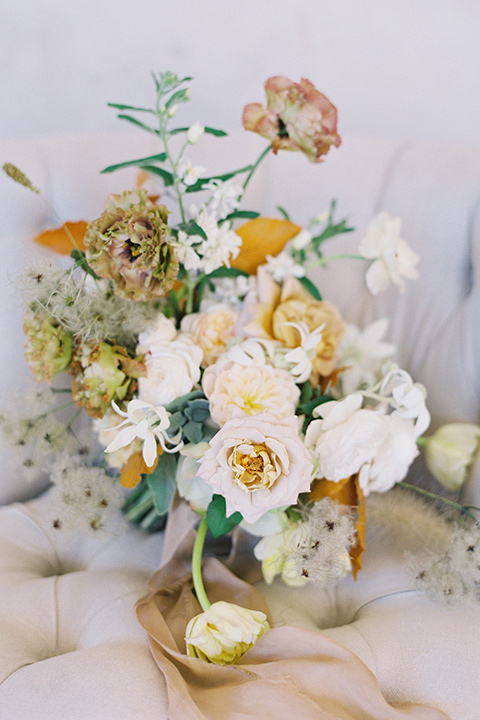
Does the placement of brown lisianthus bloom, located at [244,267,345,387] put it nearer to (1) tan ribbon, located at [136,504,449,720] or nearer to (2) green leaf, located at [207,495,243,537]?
(2) green leaf, located at [207,495,243,537]

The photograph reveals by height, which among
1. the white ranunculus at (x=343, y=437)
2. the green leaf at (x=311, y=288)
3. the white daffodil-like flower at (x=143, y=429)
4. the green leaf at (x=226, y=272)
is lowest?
the white ranunculus at (x=343, y=437)

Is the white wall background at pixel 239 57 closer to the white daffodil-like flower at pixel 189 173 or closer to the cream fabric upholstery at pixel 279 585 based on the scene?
the cream fabric upholstery at pixel 279 585

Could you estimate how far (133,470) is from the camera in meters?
0.61

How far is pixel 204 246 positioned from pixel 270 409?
199 mm

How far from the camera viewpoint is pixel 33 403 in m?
0.70

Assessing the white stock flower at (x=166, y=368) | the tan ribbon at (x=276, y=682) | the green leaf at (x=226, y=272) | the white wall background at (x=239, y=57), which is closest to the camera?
the tan ribbon at (x=276, y=682)

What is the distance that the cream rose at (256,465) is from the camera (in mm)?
517

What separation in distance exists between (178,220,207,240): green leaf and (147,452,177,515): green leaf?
0.26m

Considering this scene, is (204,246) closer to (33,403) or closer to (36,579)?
(33,403)

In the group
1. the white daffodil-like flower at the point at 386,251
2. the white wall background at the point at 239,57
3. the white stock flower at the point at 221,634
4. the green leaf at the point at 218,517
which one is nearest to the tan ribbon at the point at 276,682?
the white stock flower at the point at 221,634

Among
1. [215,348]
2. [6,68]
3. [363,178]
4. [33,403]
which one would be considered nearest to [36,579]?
[33,403]

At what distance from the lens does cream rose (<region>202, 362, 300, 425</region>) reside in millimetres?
583

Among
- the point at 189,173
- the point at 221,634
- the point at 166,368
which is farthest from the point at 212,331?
the point at 221,634

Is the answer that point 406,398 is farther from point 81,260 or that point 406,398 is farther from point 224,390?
point 81,260
